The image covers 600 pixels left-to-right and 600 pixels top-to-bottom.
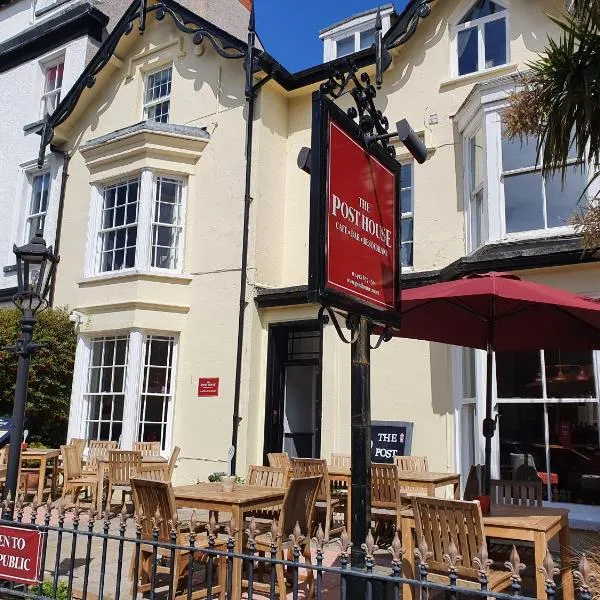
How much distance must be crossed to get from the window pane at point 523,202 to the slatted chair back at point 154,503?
6.45 m

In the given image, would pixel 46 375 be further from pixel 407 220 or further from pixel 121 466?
pixel 407 220

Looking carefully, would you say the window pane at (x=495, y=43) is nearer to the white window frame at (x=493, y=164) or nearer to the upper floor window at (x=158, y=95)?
the white window frame at (x=493, y=164)

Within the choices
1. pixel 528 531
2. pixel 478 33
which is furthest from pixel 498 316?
pixel 478 33

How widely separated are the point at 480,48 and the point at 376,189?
26.3 ft

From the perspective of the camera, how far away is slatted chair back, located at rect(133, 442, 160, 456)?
11297mm

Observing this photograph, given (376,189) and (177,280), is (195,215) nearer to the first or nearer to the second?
(177,280)

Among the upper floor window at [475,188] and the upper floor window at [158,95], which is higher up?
the upper floor window at [158,95]

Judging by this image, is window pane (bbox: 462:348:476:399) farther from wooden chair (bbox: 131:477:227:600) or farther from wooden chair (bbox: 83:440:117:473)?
wooden chair (bbox: 83:440:117:473)

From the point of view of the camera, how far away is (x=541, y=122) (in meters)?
5.90

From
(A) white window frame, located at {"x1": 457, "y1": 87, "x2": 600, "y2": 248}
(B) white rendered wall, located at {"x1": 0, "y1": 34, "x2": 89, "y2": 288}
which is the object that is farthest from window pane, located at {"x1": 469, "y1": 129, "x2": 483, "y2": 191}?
(B) white rendered wall, located at {"x1": 0, "y1": 34, "x2": 89, "y2": 288}

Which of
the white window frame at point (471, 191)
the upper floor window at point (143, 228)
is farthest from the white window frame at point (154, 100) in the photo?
the white window frame at point (471, 191)

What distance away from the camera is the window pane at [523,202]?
30.5 feet

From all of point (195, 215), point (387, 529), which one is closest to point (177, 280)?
point (195, 215)

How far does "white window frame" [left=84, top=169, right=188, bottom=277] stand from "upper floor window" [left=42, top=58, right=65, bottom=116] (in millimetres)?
4317
